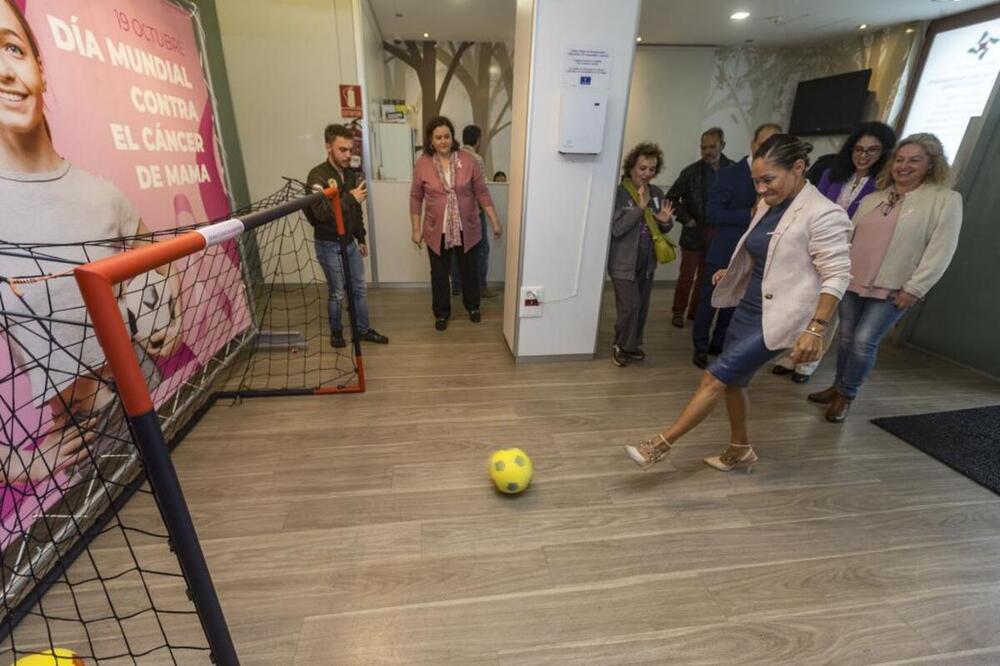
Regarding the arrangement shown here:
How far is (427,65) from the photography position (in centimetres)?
544

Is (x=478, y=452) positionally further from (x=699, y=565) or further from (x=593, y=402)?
(x=699, y=565)

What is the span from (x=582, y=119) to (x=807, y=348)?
65.2 inches

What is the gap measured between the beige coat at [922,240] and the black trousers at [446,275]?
99.7 inches

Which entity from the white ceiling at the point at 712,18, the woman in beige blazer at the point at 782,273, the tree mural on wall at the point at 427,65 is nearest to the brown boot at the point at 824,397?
the woman in beige blazer at the point at 782,273

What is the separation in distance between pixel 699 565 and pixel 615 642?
17.8 inches

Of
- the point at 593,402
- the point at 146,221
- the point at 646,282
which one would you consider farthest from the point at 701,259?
the point at 146,221

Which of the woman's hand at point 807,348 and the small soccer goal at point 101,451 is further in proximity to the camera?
the woman's hand at point 807,348

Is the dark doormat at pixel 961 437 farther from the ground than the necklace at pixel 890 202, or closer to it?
closer to it

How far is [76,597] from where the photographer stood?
4.44 feet

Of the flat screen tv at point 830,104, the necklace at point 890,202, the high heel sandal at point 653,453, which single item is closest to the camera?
the high heel sandal at point 653,453

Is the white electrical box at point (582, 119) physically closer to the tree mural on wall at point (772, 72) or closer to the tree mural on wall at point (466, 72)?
the tree mural on wall at point (772, 72)

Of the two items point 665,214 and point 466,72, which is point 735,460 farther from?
point 466,72

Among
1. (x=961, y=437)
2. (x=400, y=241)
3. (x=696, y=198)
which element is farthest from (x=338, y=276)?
(x=961, y=437)

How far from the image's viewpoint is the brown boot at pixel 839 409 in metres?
2.42
